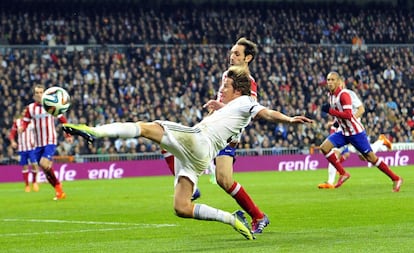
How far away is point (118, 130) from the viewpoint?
9.91 metres

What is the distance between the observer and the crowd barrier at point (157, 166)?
1352 inches

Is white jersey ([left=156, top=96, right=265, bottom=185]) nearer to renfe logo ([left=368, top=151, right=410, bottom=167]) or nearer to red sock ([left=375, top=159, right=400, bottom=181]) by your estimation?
red sock ([left=375, top=159, right=400, bottom=181])

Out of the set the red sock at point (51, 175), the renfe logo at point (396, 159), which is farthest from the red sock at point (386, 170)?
the renfe logo at point (396, 159)

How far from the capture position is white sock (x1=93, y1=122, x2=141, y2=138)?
384 inches

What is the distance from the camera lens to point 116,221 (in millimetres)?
15141

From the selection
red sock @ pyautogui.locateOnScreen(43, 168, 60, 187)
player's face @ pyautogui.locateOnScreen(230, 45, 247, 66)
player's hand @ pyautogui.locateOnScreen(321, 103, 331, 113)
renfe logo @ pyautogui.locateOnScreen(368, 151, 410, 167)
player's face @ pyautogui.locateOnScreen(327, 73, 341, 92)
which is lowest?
renfe logo @ pyautogui.locateOnScreen(368, 151, 410, 167)

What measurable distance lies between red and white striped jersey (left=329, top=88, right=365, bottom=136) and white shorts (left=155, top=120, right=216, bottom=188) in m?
9.95

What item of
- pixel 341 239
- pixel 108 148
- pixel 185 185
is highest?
pixel 185 185

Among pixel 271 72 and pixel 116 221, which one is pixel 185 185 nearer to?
pixel 116 221

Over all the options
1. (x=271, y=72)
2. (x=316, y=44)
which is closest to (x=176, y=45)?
(x=271, y=72)

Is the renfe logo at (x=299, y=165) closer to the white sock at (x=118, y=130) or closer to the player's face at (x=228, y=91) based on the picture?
the player's face at (x=228, y=91)

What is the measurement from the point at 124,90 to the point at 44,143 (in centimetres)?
1790

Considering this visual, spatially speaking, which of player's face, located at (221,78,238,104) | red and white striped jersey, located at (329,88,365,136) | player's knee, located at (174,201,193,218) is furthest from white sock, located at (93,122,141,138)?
red and white striped jersey, located at (329,88,365,136)

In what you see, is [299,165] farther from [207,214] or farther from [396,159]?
[207,214]
